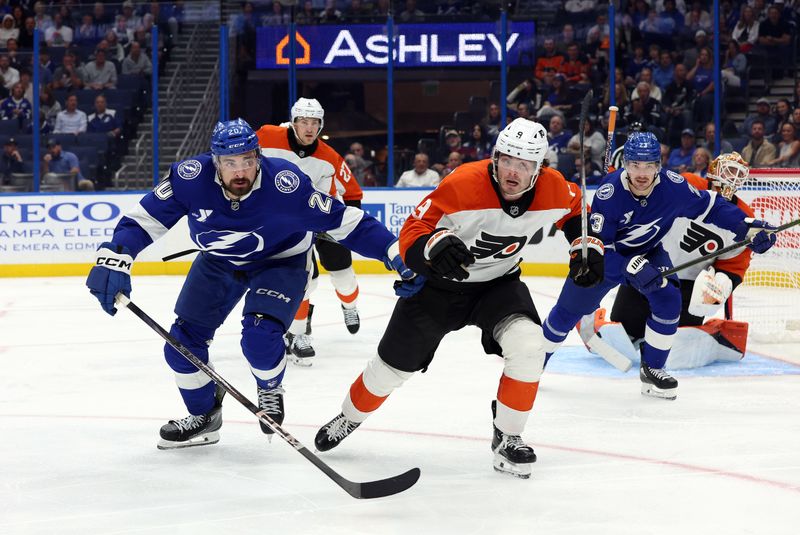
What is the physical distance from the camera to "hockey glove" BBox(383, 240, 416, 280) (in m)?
3.18

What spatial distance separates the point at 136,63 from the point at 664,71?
14.7ft

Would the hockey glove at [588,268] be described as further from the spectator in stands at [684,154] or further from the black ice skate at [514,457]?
the spectator in stands at [684,154]

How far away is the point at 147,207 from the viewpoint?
343 cm

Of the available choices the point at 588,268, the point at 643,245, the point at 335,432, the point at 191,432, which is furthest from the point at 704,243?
the point at 191,432

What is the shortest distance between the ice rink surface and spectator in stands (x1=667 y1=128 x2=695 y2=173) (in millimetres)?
3317

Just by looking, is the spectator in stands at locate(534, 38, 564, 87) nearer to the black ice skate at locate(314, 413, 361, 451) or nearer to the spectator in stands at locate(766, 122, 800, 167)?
the spectator in stands at locate(766, 122, 800, 167)

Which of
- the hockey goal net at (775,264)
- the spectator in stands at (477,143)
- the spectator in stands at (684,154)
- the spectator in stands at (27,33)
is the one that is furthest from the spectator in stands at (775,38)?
the spectator in stands at (27,33)

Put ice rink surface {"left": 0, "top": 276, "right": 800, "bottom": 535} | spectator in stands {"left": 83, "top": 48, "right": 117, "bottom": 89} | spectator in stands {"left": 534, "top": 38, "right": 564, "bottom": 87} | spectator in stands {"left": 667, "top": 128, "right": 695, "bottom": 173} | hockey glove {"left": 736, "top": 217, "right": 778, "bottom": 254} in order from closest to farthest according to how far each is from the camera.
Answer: ice rink surface {"left": 0, "top": 276, "right": 800, "bottom": 535}
hockey glove {"left": 736, "top": 217, "right": 778, "bottom": 254}
spectator in stands {"left": 667, "top": 128, "right": 695, "bottom": 173}
spectator in stands {"left": 534, "top": 38, "right": 564, "bottom": 87}
spectator in stands {"left": 83, "top": 48, "right": 117, "bottom": 89}

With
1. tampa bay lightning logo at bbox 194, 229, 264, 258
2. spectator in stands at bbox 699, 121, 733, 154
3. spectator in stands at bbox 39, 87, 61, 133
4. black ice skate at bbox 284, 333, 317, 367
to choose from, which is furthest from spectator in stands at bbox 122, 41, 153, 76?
tampa bay lightning logo at bbox 194, 229, 264, 258

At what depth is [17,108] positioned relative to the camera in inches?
374

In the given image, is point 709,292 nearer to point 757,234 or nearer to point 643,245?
point 757,234

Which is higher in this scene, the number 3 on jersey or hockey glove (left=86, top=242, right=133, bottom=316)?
the number 3 on jersey

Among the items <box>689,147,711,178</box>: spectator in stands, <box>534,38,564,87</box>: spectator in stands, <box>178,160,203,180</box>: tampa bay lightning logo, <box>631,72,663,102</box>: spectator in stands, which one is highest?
<box>534,38,564,87</box>: spectator in stands

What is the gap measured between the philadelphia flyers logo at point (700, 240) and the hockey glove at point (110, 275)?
2760mm
